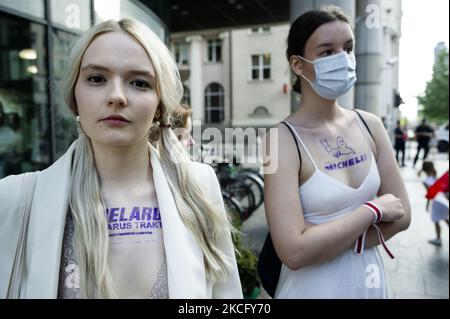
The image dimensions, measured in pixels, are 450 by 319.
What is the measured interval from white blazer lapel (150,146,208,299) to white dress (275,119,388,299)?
52cm

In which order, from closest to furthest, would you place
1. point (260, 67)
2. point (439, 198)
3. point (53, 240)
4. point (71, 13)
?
1. point (53, 240)
2. point (71, 13)
3. point (439, 198)
4. point (260, 67)

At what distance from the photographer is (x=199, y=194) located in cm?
104

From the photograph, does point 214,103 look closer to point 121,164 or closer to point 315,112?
point 315,112

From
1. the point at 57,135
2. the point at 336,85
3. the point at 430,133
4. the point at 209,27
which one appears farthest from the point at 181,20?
the point at 430,133

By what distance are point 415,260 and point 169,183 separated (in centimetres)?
444

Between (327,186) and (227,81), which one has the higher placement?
(227,81)

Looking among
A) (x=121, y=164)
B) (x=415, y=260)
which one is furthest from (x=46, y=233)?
(x=415, y=260)

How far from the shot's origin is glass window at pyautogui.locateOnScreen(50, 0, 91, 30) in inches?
117

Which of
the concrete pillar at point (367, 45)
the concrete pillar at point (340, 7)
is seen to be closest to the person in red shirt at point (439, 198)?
the concrete pillar at point (340, 7)

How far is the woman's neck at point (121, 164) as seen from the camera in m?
0.97

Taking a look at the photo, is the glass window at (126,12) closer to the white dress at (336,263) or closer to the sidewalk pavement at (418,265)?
the white dress at (336,263)

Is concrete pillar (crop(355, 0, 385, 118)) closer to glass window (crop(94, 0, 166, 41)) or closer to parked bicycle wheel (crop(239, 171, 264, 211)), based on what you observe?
glass window (crop(94, 0, 166, 41))

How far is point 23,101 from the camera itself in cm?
516
